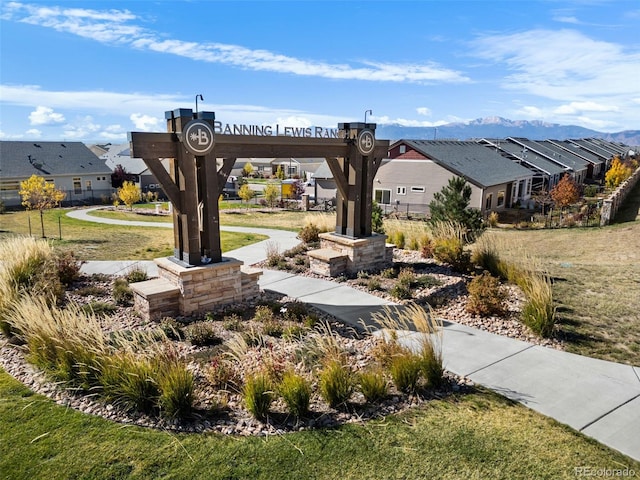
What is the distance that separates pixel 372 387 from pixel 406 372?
0.57 meters

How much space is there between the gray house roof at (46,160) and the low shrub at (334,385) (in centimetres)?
4122

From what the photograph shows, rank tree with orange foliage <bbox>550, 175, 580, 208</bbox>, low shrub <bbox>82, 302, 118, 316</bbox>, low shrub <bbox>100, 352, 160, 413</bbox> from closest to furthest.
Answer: low shrub <bbox>100, 352, 160, 413</bbox>, low shrub <bbox>82, 302, 118, 316</bbox>, tree with orange foliage <bbox>550, 175, 580, 208</bbox>

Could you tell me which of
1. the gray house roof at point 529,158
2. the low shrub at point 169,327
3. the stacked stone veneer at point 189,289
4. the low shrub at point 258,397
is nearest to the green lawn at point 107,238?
the stacked stone veneer at point 189,289

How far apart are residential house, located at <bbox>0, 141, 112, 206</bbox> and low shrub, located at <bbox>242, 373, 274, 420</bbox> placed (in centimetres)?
3942

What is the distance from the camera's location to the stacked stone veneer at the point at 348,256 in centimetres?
1185

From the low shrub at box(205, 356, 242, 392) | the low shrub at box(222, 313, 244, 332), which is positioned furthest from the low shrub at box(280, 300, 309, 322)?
the low shrub at box(205, 356, 242, 392)

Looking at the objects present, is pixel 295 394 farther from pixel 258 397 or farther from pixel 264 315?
pixel 264 315

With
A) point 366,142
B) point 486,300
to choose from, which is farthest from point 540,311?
point 366,142

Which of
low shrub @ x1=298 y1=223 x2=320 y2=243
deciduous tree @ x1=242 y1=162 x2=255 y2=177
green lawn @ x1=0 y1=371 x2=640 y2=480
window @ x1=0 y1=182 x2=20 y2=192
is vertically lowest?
green lawn @ x1=0 y1=371 x2=640 y2=480

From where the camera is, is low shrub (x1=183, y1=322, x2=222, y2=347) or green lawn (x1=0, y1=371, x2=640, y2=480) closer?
green lawn (x1=0, y1=371, x2=640, y2=480)

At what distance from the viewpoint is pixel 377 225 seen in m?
15.2

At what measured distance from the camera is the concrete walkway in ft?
17.2

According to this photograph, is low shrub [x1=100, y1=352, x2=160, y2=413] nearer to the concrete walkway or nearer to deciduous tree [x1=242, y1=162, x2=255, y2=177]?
the concrete walkway

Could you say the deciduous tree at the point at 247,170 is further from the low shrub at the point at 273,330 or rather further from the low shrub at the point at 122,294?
the low shrub at the point at 273,330
